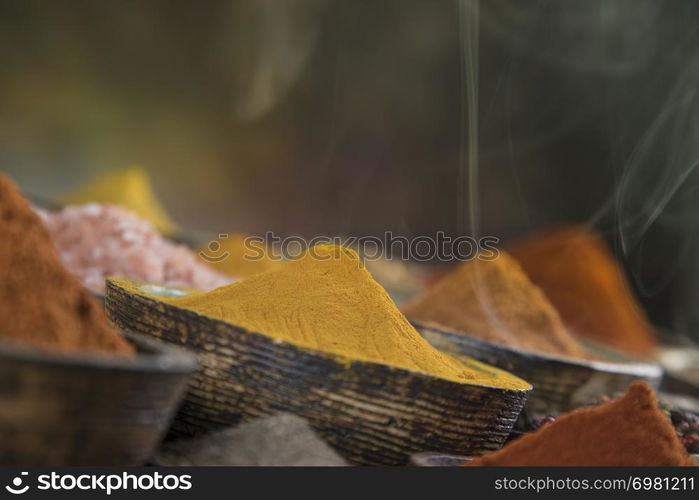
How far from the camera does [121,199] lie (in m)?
3.09

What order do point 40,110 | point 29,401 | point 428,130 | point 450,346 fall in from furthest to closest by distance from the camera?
point 428,130 < point 40,110 < point 450,346 < point 29,401

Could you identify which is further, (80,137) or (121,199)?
(80,137)

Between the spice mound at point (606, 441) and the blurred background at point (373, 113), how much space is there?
301 cm

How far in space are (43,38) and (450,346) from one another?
3.29 m

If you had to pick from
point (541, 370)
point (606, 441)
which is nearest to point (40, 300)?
point (606, 441)

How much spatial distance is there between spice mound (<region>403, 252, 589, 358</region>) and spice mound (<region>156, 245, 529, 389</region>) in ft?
1.81

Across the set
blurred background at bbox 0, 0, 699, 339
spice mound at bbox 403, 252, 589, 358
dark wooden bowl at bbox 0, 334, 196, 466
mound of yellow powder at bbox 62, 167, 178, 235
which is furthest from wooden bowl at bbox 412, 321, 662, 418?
blurred background at bbox 0, 0, 699, 339

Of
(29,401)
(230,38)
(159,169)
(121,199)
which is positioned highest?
(230,38)

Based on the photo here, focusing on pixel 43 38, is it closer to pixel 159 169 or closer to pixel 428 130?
pixel 159 169

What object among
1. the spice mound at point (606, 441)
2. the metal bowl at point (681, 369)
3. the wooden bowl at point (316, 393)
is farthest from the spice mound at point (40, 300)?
the metal bowl at point (681, 369)

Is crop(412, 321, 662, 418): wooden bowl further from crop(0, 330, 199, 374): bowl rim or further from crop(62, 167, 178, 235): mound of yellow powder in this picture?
crop(62, 167, 178, 235): mound of yellow powder

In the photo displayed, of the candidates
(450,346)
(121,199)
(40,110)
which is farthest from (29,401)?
(40,110)

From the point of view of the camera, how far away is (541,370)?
1.72 metres

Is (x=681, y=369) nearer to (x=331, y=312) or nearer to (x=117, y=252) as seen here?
(x=117, y=252)
